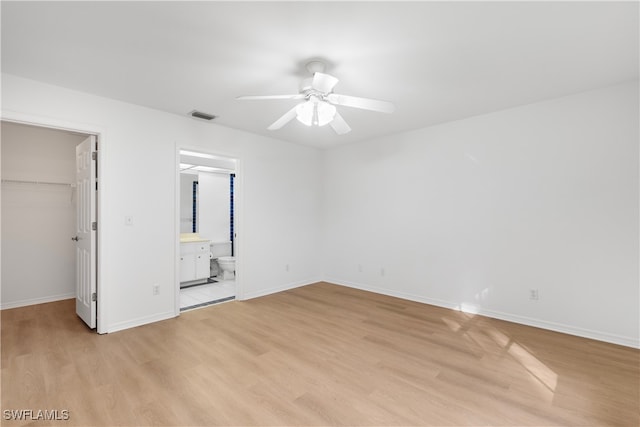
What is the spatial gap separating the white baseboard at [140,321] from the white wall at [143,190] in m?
0.01

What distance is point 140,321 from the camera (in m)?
3.40

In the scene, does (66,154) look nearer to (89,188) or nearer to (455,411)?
(89,188)

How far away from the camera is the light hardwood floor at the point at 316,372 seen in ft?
6.28

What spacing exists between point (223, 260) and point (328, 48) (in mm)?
4445

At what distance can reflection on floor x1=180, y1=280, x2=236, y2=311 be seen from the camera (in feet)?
13.9

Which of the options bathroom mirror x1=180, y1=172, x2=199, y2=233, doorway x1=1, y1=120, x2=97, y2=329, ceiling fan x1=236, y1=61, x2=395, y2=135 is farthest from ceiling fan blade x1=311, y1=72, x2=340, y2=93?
bathroom mirror x1=180, y1=172, x2=199, y2=233

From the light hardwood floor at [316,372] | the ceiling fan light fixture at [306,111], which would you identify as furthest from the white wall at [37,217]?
the ceiling fan light fixture at [306,111]

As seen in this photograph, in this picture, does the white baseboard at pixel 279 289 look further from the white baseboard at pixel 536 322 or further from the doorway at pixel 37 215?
the doorway at pixel 37 215

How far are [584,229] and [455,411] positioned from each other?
242 centimetres

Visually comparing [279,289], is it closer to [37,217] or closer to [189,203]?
[189,203]

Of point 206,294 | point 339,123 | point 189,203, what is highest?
point 339,123

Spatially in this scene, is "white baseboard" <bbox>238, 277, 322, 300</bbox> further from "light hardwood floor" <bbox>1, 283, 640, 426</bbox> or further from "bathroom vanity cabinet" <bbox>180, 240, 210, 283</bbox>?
"bathroom vanity cabinet" <bbox>180, 240, 210, 283</bbox>

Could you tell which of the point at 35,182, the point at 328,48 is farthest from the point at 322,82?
the point at 35,182

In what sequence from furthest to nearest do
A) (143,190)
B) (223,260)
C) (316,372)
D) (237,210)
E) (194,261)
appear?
1. (223,260)
2. (194,261)
3. (237,210)
4. (143,190)
5. (316,372)
